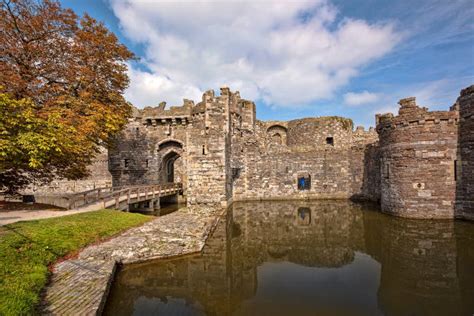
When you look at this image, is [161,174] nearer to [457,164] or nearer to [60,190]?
[60,190]

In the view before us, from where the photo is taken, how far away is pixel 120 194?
1369cm

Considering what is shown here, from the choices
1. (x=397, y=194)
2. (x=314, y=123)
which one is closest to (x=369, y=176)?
(x=397, y=194)

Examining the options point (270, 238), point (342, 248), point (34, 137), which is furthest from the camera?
point (270, 238)

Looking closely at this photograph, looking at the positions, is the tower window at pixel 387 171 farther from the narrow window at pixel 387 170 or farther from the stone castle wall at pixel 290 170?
the stone castle wall at pixel 290 170

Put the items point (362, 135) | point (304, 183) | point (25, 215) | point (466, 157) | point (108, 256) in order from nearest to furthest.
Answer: point (108, 256) → point (25, 215) → point (466, 157) → point (304, 183) → point (362, 135)

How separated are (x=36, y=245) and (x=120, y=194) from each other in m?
7.34

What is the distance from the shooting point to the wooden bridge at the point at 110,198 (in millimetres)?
12085

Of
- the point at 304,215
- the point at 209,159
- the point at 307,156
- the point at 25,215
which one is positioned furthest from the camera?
the point at 307,156

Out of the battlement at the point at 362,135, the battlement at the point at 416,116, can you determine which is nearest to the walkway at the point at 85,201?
the battlement at the point at 416,116

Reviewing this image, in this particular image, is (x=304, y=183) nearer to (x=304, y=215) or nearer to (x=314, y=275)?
(x=304, y=215)

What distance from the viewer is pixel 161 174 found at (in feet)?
70.6

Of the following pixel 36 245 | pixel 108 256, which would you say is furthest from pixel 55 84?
pixel 108 256

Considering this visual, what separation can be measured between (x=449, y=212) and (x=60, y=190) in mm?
30145

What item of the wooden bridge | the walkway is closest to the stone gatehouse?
the wooden bridge
